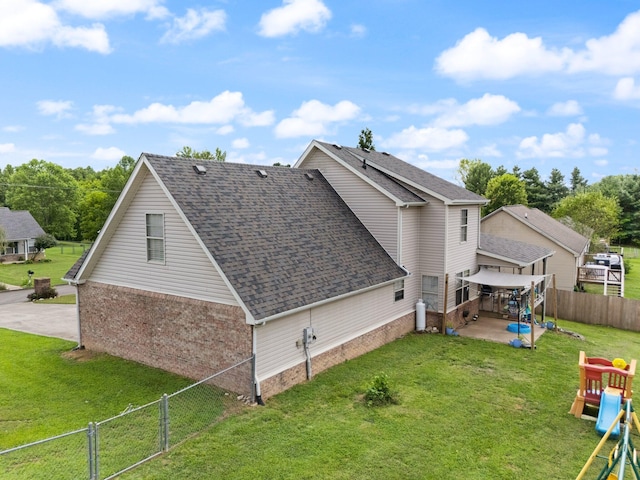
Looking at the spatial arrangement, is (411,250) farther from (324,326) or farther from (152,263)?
(152,263)

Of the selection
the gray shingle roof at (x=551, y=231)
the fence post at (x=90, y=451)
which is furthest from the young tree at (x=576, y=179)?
the fence post at (x=90, y=451)

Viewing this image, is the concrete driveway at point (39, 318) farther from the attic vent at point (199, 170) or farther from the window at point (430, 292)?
the window at point (430, 292)

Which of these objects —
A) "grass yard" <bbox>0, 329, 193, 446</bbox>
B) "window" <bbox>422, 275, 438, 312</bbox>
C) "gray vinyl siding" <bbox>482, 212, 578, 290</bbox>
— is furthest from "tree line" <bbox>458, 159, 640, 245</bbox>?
"grass yard" <bbox>0, 329, 193, 446</bbox>


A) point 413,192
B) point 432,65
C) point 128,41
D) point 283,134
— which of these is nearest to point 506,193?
point 283,134

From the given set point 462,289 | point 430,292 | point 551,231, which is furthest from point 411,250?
point 551,231

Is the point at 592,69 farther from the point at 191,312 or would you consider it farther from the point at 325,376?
the point at 191,312

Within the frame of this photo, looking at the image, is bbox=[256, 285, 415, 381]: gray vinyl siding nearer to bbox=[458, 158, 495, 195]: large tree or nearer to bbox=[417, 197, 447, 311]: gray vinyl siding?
bbox=[417, 197, 447, 311]: gray vinyl siding

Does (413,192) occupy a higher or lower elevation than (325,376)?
higher
